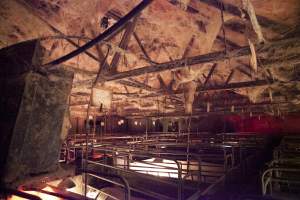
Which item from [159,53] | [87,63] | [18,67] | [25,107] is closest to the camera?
[25,107]

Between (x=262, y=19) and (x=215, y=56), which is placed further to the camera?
(x=215, y=56)

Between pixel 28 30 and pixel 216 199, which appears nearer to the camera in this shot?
pixel 28 30

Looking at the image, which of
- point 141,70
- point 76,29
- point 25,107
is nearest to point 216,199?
point 141,70

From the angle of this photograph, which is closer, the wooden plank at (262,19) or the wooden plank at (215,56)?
the wooden plank at (215,56)

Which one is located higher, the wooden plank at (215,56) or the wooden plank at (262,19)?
the wooden plank at (262,19)

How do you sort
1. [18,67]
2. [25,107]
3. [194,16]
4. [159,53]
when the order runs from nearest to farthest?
[25,107] < [18,67] < [194,16] < [159,53]

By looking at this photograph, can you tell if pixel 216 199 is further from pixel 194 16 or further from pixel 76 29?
pixel 76 29

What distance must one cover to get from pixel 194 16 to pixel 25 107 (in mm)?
3697

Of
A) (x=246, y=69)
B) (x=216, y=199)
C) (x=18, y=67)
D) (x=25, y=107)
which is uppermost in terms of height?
(x=246, y=69)

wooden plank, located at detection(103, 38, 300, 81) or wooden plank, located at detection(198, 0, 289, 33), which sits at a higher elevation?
wooden plank, located at detection(198, 0, 289, 33)

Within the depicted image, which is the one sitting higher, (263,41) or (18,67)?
(263,41)

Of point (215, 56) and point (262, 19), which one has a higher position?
point (262, 19)

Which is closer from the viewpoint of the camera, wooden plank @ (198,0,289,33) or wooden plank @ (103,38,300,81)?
wooden plank @ (103,38,300,81)

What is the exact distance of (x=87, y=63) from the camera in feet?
23.5
